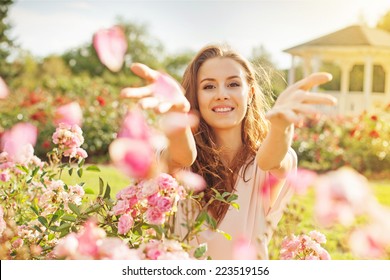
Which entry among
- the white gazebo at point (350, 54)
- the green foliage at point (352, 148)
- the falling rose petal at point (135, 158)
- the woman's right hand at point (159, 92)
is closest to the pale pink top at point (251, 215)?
the falling rose petal at point (135, 158)

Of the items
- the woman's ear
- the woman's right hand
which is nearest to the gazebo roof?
the woman's ear

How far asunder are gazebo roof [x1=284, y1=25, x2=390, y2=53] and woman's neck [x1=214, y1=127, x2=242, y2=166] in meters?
9.80

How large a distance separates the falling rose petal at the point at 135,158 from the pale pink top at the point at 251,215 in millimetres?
444

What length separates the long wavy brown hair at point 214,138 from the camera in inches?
70.1

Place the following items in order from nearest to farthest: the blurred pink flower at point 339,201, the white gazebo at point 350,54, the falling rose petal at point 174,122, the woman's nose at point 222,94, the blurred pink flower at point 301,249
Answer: the falling rose petal at point 174,122, the blurred pink flower at point 339,201, the blurred pink flower at point 301,249, the woman's nose at point 222,94, the white gazebo at point 350,54

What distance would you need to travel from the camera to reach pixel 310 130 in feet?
22.3

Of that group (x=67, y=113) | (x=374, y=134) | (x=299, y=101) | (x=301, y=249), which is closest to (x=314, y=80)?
(x=299, y=101)

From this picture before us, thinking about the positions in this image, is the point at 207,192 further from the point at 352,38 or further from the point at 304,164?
the point at 352,38

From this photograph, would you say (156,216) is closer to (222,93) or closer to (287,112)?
(287,112)

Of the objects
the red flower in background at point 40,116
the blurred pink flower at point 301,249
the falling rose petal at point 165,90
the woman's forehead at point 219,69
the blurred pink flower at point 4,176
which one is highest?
the falling rose petal at point 165,90

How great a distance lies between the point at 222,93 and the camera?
178 centimetres

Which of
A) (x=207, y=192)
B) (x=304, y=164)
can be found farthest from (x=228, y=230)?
(x=304, y=164)

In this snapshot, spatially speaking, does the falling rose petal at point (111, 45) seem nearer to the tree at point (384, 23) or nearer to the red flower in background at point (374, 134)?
the red flower in background at point (374, 134)

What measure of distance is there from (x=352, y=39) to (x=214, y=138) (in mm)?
10256
